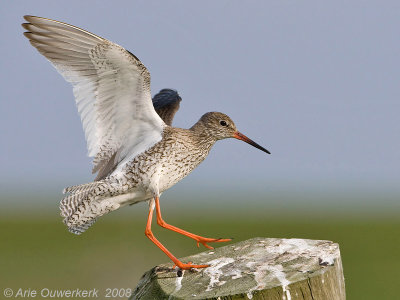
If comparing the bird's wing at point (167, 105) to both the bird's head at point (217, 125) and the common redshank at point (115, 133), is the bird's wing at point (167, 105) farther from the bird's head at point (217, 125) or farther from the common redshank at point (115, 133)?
the common redshank at point (115, 133)

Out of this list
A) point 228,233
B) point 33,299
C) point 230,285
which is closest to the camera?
point 230,285

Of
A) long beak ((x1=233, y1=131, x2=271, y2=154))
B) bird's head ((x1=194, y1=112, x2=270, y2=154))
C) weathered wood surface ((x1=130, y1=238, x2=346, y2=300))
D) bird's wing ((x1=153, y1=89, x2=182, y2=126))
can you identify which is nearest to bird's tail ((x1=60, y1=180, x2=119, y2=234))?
bird's head ((x1=194, y1=112, x2=270, y2=154))

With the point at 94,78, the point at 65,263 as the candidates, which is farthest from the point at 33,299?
the point at 94,78

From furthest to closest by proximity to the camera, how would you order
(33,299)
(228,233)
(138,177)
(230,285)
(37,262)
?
(228,233) < (37,262) < (33,299) < (138,177) < (230,285)

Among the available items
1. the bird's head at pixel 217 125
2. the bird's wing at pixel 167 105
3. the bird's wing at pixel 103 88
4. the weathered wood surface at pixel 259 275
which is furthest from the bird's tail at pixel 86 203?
the weathered wood surface at pixel 259 275

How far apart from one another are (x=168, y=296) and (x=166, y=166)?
307cm

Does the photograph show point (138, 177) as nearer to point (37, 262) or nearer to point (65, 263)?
point (65, 263)

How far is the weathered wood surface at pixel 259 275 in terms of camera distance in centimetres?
473

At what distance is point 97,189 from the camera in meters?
7.97

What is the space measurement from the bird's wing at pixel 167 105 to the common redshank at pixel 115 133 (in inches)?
39.8

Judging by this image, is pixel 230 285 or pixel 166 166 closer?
pixel 230 285

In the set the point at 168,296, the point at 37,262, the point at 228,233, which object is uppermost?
the point at 168,296

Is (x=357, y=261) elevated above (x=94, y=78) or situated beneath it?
situated beneath

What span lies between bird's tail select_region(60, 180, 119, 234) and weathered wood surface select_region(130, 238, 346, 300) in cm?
240
